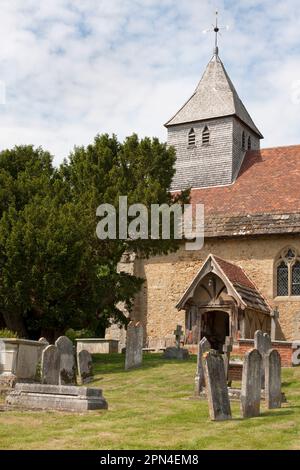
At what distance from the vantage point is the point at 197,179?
108 feet

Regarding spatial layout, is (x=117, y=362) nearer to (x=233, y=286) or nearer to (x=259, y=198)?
(x=233, y=286)

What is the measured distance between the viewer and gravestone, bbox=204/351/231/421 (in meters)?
11.2

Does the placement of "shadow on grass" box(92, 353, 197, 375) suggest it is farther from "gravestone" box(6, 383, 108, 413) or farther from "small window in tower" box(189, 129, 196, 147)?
"small window in tower" box(189, 129, 196, 147)

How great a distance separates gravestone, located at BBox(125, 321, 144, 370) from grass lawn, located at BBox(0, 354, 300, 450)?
14.9 ft

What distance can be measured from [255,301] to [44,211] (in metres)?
9.32

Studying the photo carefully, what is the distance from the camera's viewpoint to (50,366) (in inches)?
604

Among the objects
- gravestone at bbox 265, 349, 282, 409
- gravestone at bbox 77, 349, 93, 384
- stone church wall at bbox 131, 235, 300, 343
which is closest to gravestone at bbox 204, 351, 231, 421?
gravestone at bbox 265, 349, 282, 409

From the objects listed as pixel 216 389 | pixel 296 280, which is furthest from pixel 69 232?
pixel 216 389

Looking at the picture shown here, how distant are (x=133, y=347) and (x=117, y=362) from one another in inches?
81.2

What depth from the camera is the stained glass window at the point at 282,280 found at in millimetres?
27781

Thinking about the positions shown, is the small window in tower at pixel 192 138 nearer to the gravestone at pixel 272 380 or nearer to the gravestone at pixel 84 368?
the gravestone at pixel 84 368
